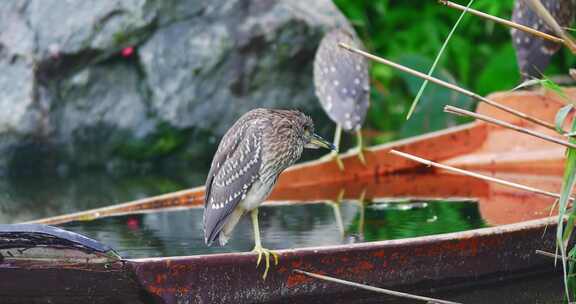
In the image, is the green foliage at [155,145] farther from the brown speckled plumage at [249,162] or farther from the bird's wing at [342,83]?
the brown speckled plumage at [249,162]

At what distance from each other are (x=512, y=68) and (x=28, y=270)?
26.5ft

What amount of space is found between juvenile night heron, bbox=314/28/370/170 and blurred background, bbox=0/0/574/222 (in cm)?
134

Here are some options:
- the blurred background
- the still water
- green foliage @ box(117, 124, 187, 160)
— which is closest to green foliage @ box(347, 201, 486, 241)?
the still water

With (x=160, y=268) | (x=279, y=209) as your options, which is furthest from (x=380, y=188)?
(x=160, y=268)

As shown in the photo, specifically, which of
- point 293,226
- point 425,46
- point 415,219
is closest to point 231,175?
point 293,226

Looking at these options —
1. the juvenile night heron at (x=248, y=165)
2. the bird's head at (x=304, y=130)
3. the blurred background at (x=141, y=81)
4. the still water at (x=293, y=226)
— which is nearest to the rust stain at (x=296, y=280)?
the juvenile night heron at (x=248, y=165)

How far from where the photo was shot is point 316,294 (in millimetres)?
5023

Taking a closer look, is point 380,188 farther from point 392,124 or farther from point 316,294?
point 392,124

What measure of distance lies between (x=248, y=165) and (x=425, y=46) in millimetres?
7390

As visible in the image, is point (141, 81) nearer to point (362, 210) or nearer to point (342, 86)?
point (342, 86)

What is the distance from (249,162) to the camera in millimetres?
5219

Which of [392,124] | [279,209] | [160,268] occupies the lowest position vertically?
[392,124]

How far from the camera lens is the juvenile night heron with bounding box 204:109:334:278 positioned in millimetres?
5148

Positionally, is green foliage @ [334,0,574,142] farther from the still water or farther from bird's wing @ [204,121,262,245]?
bird's wing @ [204,121,262,245]
